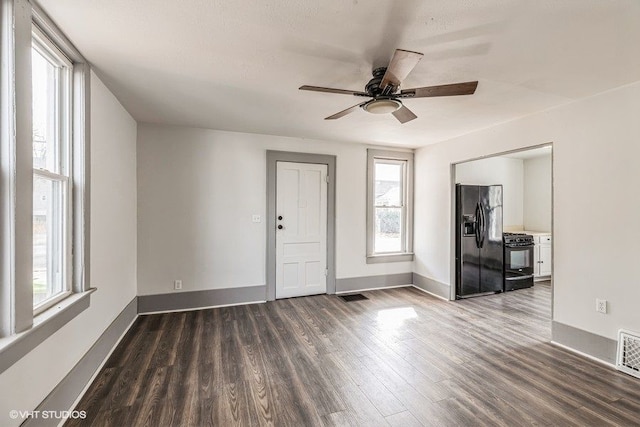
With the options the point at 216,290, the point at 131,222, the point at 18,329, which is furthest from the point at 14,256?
the point at 216,290

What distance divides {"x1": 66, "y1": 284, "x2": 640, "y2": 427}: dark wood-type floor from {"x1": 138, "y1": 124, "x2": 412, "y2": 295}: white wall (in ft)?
1.96

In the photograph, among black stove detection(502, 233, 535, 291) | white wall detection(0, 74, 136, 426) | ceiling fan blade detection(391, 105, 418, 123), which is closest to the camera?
white wall detection(0, 74, 136, 426)

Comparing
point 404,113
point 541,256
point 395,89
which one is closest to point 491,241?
point 541,256

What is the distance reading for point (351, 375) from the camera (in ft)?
7.66

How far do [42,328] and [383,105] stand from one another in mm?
2546

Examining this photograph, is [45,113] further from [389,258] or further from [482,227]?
[482,227]

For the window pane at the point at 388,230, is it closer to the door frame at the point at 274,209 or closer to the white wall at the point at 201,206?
the door frame at the point at 274,209

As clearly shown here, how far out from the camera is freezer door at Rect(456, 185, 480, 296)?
4395 mm

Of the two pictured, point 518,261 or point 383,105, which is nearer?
point 383,105

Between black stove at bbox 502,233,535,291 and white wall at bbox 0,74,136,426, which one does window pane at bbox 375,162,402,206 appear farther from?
white wall at bbox 0,74,136,426

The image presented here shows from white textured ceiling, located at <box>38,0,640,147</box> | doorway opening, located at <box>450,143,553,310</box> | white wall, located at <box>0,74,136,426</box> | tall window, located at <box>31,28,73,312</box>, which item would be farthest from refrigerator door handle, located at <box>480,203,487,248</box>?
tall window, located at <box>31,28,73,312</box>

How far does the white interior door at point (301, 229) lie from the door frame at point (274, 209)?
66mm

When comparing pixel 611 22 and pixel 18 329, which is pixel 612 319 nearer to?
pixel 611 22

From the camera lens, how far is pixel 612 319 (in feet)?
8.32
